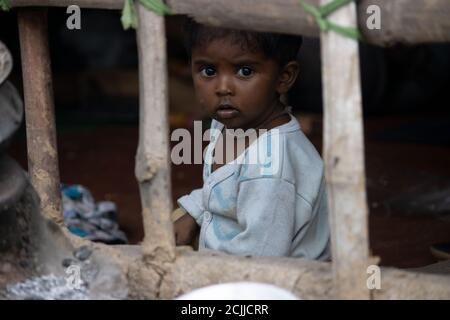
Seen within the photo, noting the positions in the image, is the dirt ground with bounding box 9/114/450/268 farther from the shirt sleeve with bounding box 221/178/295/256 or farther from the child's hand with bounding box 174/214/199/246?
the shirt sleeve with bounding box 221/178/295/256

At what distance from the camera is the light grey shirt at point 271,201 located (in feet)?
10.5

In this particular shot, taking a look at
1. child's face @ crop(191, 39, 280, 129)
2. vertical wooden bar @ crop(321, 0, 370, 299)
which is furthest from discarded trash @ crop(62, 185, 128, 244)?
vertical wooden bar @ crop(321, 0, 370, 299)

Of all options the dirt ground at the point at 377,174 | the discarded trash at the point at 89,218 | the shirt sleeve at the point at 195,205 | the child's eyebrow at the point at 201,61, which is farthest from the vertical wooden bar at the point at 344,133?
the discarded trash at the point at 89,218

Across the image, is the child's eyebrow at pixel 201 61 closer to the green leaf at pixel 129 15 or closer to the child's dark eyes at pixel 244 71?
the child's dark eyes at pixel 244 71

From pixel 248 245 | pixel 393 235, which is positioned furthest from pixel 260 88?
pixel 393 235

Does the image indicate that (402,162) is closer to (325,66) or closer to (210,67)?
(210,67)

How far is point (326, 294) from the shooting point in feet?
9.25

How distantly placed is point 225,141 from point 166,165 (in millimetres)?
656

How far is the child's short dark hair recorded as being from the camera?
10.7 ft

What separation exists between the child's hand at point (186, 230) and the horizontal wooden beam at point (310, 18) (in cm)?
112

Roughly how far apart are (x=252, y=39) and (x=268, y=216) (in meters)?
0.62

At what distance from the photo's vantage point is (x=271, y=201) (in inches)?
125
